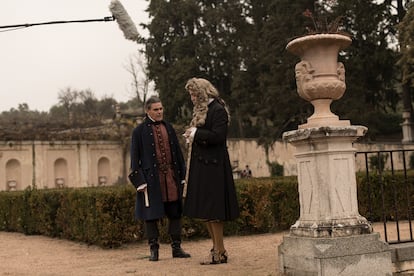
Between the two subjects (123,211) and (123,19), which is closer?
(123,19)

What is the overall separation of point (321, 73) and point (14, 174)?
2829 cm

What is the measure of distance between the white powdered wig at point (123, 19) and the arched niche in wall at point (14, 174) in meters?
25.5

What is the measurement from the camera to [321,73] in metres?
5.22

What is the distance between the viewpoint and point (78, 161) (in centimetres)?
3219

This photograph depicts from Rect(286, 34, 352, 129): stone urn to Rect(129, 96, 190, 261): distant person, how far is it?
2.04 metres

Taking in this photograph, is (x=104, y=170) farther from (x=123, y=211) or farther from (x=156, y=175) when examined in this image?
(x=156, y=175)

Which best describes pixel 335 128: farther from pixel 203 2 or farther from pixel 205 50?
pixel 203 2

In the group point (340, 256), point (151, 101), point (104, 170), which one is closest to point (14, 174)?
point (104, 170)

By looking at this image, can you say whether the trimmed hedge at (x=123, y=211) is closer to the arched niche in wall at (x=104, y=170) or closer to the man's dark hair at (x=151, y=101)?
the man's dark hair at (x=151, y=101)

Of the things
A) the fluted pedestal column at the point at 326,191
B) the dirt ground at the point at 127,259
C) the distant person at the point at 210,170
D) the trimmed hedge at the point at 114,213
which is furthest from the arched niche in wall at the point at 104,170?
the fluted pedestal column at the point at 326,191

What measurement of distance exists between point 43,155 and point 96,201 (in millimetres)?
24207

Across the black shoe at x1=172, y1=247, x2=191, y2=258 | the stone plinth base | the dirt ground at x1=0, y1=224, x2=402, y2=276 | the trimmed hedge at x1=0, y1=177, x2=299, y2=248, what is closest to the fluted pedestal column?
the stone plinth base

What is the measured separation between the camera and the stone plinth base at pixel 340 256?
471cm

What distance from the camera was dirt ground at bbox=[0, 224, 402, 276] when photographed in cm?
567
